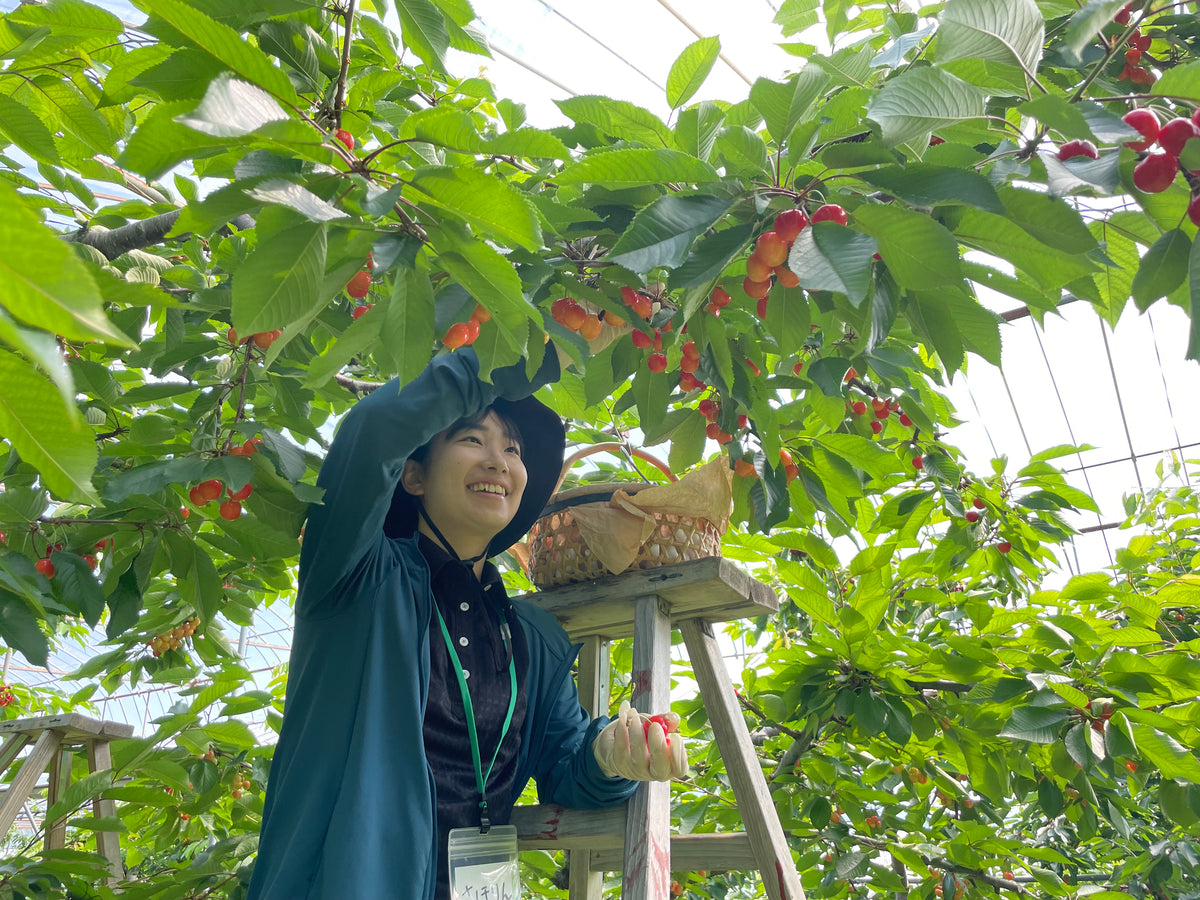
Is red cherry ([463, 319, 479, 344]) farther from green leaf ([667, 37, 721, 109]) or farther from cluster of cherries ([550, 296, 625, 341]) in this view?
green leaf ([667, 37, 721, 109])

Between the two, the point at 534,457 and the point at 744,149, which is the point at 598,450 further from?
the point at 744,149

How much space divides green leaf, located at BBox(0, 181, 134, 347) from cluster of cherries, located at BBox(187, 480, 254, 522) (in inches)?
38.6

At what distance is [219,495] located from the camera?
1.33m

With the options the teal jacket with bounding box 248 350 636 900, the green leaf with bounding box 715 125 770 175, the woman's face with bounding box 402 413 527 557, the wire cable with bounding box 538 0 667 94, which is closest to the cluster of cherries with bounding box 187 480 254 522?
the teal jacket with bounding box 248 350 636 900

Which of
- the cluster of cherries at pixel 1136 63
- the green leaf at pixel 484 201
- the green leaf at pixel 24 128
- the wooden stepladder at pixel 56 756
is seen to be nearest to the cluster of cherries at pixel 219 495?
the green leaf at pixel 24 128

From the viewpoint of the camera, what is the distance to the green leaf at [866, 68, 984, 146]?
27.8 inches

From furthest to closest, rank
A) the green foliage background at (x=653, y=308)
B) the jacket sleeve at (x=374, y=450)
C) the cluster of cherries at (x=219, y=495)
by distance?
the cluster of cherries at (x=219, y=495) < the jacket sleeve at (x=374, y=450) < the green foliage background at (x=653, y=308)

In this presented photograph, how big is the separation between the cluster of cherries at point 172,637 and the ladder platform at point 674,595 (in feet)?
3.36

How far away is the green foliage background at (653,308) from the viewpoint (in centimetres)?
68

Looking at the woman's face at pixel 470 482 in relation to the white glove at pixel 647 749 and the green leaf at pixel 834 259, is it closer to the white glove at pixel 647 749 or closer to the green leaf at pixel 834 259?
the white glove at pixel 647 749

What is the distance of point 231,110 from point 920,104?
55cm

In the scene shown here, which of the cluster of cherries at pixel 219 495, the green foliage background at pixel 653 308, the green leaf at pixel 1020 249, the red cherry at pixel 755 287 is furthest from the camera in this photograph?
the cluster of cherries at pixel 219 495

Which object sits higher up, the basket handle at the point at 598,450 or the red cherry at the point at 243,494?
the basket handle at the point at 598,450

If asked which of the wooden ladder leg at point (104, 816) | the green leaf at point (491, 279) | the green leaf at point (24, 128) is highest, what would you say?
the green leaf at point (24, 128)
